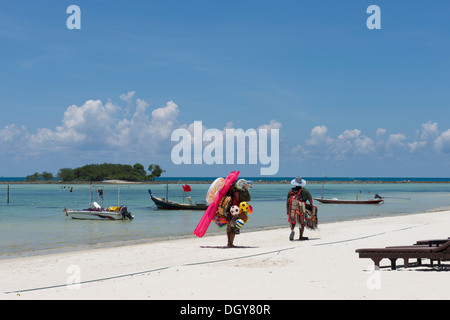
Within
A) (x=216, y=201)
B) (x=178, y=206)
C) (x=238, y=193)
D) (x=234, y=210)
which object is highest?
(x=238, y=193)

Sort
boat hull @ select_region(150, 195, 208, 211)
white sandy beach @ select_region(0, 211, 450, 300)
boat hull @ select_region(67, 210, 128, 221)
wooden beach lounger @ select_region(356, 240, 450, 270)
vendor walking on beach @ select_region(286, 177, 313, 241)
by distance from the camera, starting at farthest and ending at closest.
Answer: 1. boat hull @ select_region(150, 195, 208, 211)
2. boat hull @ select_region(67, 210, 128, 221)
3. vendor walking on beach @ select_region(286, 177, 313, 241)
4. wooden beach lounger @ select_region(356, 240, 450, 270)
5. white sandy beach @ select_region(0, 211, 450, 300)

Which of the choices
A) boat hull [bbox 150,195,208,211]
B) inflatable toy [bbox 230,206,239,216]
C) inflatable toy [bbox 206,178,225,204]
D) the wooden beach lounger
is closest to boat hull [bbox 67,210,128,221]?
boat hull [bbox 150,195,208,211]

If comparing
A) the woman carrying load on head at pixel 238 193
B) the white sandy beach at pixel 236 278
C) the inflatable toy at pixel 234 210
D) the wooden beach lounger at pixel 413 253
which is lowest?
the white sandy beach at pixel 236 278

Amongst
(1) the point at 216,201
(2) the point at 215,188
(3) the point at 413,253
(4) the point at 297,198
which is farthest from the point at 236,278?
(4) the point at 297,198

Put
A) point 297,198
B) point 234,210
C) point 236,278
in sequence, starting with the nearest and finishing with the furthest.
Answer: point 236,278, point 234,210, point 297,198

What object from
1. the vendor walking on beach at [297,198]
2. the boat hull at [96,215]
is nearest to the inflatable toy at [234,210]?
the vendor walking on beach at [297,198]

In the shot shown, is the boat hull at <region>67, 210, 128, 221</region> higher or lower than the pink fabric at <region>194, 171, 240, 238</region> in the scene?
lower

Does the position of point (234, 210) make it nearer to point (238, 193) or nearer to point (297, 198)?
point (238, 193)

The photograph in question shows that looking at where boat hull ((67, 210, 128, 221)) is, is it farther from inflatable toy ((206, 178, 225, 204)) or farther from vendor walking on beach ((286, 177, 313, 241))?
vendor walking on beach ((286, 177, 313, 241))

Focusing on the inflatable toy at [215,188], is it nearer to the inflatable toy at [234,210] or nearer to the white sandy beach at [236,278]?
the inflatable toy at [234,210]
